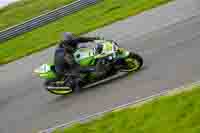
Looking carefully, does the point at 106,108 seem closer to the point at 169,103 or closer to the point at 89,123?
the point at 89,123

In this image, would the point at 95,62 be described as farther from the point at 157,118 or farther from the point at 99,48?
the point at 157,118

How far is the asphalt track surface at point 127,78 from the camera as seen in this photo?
1515cm

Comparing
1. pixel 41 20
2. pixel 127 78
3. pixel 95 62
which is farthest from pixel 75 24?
pixel 127 78

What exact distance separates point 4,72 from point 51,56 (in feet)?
6.38

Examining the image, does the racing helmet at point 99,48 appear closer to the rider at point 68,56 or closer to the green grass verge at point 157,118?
the rider at point 68,56

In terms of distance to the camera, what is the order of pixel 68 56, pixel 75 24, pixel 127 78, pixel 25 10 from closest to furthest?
pixel 127 78, pixel 68 56, pixel 75 24, pixel 25 10

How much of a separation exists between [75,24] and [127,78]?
1018cm

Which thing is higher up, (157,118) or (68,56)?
(68,56)

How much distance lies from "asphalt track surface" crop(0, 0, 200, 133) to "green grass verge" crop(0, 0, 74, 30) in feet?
28.7

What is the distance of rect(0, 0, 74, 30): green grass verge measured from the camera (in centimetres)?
3127

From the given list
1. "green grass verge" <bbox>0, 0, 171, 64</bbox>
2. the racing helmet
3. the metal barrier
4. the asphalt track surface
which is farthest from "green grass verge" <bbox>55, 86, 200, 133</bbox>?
the metal barrier

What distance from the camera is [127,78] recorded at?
1628 cm

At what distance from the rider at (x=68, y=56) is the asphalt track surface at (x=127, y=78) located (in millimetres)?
686

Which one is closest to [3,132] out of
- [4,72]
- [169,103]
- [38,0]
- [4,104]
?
[4,104]
